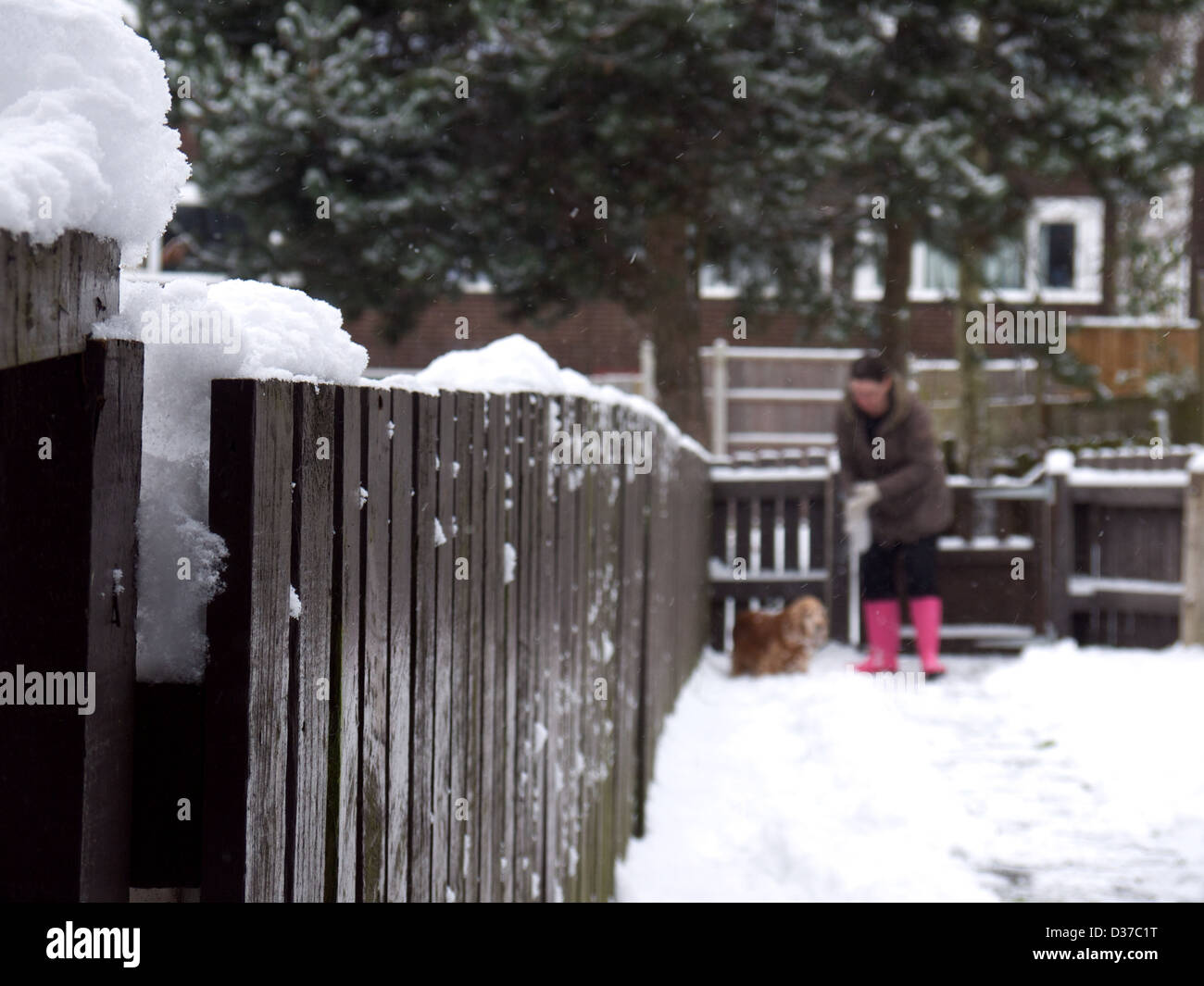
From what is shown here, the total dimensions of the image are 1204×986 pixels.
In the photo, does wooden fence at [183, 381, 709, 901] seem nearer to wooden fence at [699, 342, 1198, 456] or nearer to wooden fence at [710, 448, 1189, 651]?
wooden fence at [710, 448, 1189, 651]

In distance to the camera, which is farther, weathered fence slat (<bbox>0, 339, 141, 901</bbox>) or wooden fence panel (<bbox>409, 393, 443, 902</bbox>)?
wooden fence panel (<bbox>409, 393, 443, 902</bbox>)

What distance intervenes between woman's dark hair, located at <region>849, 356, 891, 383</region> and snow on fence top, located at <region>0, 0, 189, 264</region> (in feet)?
24.4

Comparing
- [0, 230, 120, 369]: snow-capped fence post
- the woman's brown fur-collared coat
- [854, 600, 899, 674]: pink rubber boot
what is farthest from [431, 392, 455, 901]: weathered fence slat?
[854, 600, 899, 674]: pink rubber boot

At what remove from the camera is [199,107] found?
1171 cm

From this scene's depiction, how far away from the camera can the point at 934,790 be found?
5516 mm

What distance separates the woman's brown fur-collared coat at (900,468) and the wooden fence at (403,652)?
5167 mm

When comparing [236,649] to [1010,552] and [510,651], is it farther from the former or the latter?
[1010,552]

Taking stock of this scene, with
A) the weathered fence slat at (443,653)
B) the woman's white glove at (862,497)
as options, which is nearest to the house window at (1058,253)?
the woman's white glove at (862,497)

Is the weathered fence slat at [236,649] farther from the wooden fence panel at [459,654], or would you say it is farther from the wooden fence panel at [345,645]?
the wooden fence panel at [459,654]

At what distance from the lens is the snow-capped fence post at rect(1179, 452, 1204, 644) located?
8.70 m

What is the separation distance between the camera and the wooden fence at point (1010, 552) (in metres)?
9.39
